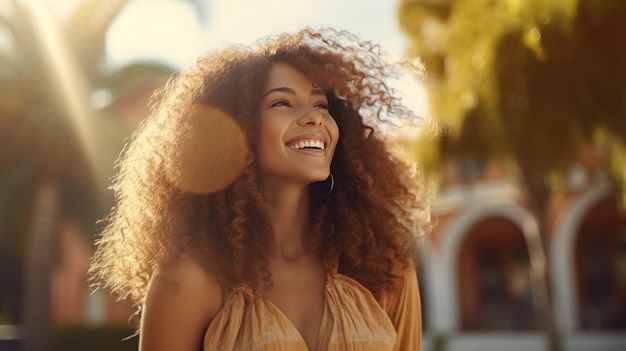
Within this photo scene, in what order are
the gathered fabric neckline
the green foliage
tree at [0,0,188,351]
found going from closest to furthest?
1. the gathered fabric neckline
2. the green foliage
3. tree at [0,0,188,351]

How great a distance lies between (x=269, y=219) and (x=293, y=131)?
0.33 metres

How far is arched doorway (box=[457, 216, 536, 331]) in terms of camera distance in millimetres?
23953

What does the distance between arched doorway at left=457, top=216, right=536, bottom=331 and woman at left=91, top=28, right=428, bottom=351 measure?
Answer: 2201cm

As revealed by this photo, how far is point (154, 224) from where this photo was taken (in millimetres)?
2510

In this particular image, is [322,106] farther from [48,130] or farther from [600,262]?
[600,262]

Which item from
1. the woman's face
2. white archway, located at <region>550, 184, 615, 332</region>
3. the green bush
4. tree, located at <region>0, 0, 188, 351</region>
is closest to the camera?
the woman's face

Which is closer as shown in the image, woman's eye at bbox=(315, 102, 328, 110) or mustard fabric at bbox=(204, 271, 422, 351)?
mustard fabric at bbox=(204, 271, 422, 351)

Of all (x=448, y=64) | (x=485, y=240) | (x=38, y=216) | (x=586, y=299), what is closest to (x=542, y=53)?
(x=448, y=64)

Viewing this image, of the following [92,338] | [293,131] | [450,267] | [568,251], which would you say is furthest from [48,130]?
[293,131]

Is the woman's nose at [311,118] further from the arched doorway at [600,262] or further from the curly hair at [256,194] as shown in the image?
the arched doorway at [600,262]

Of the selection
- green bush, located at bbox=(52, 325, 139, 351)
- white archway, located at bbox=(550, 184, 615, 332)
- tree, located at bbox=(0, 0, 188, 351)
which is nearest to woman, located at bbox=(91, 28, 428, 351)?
tree, located at bbox=(0, 0, 188, 351)

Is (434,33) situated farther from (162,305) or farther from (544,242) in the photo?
(162,305)

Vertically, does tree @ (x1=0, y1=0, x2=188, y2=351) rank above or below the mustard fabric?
above

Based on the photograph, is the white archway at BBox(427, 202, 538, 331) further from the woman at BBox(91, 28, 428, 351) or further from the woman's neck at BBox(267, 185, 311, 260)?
the woman's neck at BBox(267, 185, 311, 260)
